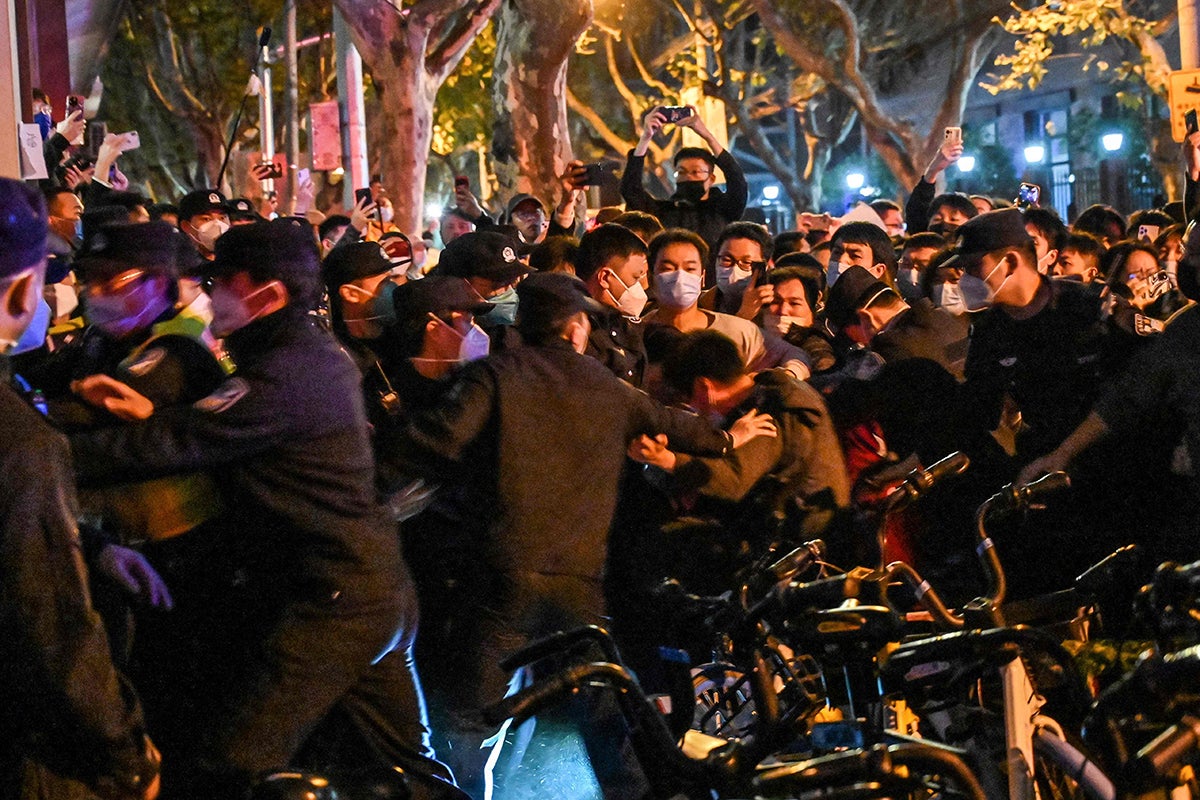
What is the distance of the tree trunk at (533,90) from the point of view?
18828mm

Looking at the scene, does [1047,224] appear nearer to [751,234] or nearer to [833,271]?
[833,271]

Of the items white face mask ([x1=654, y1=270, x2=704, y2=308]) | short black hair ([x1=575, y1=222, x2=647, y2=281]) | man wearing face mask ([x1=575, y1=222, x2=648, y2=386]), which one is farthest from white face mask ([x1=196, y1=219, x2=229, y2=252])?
white face mask ([x1=654, y1=270, x2=704, y2=308])

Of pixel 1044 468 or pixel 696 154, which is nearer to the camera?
pixel 1044 468

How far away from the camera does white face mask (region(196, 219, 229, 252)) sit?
32.4 ft

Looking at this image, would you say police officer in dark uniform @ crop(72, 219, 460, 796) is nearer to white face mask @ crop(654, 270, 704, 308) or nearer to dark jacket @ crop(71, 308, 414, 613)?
dark jacket @ crop(71, 308, 414, 613)

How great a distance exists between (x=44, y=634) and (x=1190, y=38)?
1140 centimetres

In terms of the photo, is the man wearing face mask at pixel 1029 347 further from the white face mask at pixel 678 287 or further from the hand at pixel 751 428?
the hand at pixel 751 428

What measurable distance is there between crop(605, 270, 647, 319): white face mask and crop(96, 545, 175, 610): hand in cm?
374

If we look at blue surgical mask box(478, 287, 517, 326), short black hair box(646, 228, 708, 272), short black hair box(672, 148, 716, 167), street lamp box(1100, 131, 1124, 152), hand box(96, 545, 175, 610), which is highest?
short black hair box(646, 228, 708, 272)

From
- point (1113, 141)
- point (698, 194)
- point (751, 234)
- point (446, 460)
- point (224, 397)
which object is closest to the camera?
point (224, 397)

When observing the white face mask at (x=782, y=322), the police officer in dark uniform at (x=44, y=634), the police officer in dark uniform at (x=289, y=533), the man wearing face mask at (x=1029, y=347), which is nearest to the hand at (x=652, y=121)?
the white face mask at (x=782, y=322)

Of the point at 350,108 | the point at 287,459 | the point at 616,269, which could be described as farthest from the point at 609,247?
the point at 350,108

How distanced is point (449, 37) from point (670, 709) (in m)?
14.8

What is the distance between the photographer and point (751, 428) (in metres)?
6.23
